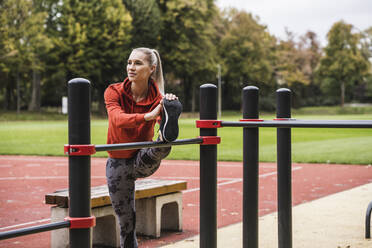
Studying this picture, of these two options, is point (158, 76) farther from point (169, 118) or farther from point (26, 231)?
point (26, 231)

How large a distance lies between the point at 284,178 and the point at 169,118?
1342 millimetres

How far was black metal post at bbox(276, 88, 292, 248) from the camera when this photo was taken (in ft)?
12.4

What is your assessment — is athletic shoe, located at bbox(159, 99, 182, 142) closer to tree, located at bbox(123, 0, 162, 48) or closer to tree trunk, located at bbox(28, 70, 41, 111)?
tree trunk, located at bbox(28, 70, 41, 111)

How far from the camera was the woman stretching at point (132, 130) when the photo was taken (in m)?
3.18

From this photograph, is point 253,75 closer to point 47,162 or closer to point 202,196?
point 47,162

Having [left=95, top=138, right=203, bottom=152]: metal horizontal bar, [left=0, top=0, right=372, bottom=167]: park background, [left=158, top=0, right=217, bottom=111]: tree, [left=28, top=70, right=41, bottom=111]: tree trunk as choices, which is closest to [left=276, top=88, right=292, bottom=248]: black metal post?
[left=95, top=138, right=203, bottom=152]: metal horizontal bar

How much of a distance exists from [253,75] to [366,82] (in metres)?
22.9

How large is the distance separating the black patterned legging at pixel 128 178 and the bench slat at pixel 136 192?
0.91 meters

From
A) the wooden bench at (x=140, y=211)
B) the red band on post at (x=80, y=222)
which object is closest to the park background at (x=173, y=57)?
the wooden bench at (x=140, y=211)

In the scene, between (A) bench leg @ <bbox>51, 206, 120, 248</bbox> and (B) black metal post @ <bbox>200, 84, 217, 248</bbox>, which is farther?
(A) bench leg @ <bbox>51, 206, 120, 248</bbox>

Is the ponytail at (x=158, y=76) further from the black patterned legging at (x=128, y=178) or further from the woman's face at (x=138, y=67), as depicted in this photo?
the black patterned legging at (x=128, y=178)

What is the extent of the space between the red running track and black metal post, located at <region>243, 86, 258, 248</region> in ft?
4.74

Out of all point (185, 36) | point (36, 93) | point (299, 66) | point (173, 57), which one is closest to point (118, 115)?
point (36, 93)

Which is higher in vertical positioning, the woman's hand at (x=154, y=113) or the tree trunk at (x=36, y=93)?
the tree trunk at (x=36, y=93)
